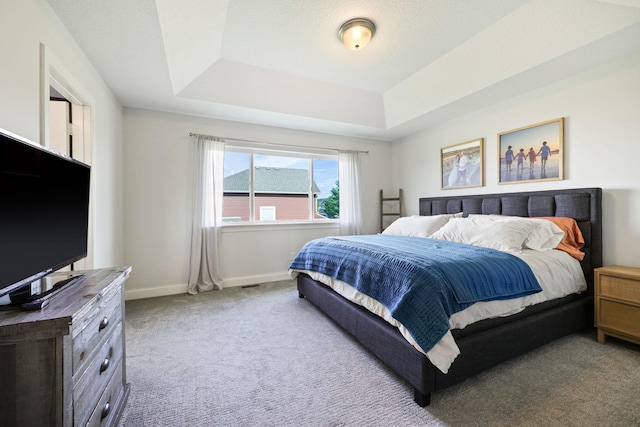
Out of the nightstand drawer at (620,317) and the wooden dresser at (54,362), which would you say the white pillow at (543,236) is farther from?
the wooden dresser at (54,362)

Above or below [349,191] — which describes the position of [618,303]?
below

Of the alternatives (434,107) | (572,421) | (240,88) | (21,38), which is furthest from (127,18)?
(572,421)

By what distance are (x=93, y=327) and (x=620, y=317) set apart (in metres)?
3.38

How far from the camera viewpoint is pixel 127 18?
1.79 metres

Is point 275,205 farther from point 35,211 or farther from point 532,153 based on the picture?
point 532,153

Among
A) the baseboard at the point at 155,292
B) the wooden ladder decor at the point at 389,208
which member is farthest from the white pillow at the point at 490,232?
the baseboard at the point at 155,292

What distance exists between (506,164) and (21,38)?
4.25 m

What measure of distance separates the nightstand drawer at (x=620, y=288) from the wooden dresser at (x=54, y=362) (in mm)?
3320

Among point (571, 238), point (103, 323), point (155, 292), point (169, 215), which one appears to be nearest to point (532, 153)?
point (571, 238)

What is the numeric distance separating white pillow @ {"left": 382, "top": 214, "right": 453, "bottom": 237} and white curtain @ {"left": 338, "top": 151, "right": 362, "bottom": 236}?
2.96ft

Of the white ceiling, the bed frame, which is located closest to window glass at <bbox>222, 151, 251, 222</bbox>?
the white ceiling

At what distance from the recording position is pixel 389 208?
486cm

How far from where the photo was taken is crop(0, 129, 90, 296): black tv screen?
0.90m

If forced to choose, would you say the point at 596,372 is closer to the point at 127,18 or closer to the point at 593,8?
the point at 593,8
